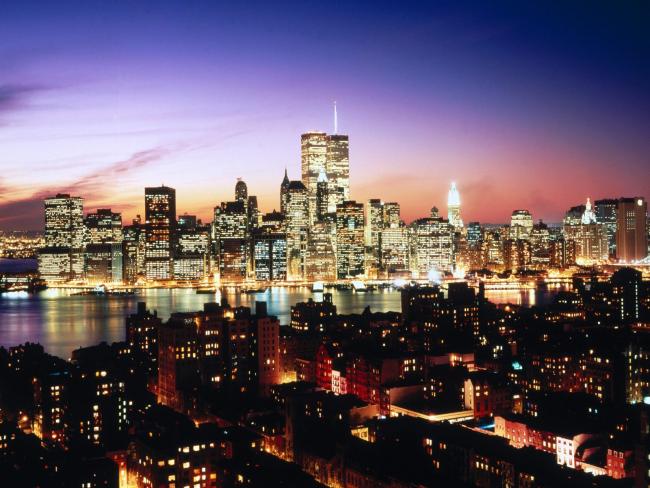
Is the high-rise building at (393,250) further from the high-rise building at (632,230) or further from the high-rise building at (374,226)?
the high-rise building at (632,230)

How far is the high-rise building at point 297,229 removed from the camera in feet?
262

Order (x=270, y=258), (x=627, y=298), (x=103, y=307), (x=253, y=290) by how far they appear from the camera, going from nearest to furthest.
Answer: (x=627, y=298), (x=103, y=307), (x=253, y=290), (x=270, y=258)

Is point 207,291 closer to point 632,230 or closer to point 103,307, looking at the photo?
point 103,307

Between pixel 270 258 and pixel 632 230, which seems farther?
pixel 632 230

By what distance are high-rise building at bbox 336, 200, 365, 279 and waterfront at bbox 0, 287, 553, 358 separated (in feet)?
39.8

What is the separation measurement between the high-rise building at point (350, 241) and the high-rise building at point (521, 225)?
80.5 ft

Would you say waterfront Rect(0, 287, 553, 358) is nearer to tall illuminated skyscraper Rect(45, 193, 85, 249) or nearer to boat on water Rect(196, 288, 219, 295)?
boat on water Rect(196, 288, 219, 295)

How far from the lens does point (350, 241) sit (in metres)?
80.9

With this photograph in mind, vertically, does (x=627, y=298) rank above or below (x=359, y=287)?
above

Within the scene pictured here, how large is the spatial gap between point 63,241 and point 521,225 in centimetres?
5924

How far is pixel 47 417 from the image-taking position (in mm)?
17688

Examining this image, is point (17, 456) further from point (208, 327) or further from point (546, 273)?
point (546, 273)

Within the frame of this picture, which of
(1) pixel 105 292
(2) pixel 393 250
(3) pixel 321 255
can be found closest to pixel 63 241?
(1) pixel 105 292

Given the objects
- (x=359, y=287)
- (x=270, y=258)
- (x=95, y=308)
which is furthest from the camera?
(x=270, y=258)
